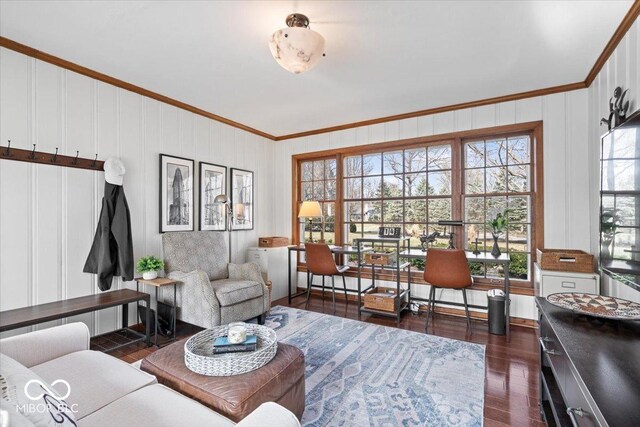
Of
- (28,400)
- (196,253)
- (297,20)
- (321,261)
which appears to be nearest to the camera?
(28,400)

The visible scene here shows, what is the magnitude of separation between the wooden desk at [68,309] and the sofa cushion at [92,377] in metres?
0.86

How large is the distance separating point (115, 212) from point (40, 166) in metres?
0.66

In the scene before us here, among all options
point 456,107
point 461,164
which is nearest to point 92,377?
point 461,164

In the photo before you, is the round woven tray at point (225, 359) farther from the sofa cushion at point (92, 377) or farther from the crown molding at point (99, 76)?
the crown molding at point (99, 76)

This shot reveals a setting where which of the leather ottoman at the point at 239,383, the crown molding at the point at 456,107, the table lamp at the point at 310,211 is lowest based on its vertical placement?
the leather ottoman at the point at 239,383

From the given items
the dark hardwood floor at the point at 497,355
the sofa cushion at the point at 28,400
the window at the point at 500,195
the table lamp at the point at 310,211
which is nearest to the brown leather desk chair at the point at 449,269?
the dark hardwood floor at the point at 497,355

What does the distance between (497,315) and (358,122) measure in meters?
2.96

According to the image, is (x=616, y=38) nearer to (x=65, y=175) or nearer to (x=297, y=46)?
(x=297, y=46)

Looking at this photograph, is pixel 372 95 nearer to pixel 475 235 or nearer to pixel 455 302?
pixel 475 235

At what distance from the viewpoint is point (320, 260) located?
396cm

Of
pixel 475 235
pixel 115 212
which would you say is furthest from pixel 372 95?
pixel 115 212

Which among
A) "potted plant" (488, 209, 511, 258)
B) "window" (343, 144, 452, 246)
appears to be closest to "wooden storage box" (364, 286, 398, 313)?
"window" (343, 144, 452, 246)

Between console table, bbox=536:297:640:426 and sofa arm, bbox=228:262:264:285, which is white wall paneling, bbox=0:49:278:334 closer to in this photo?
sofa arm, bbox=228:262:264:285

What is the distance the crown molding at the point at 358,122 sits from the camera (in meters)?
2.33
